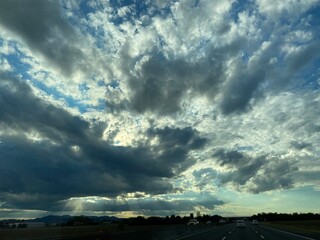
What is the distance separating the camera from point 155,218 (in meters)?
114

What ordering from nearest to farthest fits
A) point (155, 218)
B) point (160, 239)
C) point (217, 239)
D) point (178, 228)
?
point (160, 239) → point (217, 239) → point (178, 228) → point (155, 218)

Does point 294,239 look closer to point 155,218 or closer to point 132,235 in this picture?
point 132,235

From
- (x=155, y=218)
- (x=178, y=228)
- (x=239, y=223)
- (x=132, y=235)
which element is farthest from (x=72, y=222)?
(x=132, y=235)

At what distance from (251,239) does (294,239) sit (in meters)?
4.64

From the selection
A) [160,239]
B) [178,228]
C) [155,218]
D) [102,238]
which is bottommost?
[102,238]

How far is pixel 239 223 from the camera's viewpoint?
233 ft

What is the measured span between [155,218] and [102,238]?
10015 centimetres

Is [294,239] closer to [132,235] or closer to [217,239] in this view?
[217,239]

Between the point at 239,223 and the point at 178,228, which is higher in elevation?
the point at 239,223

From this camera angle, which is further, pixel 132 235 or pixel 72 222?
pixel 72 222

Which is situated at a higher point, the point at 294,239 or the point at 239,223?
the point at 239,223

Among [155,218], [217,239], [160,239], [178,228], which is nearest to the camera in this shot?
[160,239]

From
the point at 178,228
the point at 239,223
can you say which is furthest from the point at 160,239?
the point at 239,223

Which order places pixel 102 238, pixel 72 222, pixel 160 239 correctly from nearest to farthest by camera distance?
pixel 102 238
pixel 160 239
pixel 72 222
